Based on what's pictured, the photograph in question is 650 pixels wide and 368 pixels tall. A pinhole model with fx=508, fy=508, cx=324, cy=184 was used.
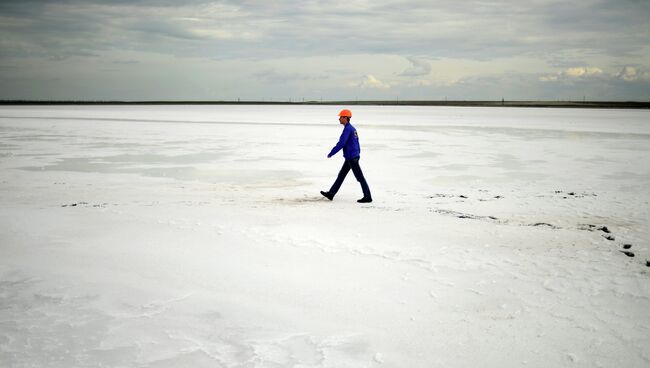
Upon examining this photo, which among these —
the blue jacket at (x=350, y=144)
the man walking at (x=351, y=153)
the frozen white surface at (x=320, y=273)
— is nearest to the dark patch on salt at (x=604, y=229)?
the frozen white surface at (x=320, y=273)

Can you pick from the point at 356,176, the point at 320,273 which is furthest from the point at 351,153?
the point at 320,273

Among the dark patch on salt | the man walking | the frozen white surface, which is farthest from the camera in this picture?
the man walking

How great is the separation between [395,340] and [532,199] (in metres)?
6.05

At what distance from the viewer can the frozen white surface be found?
3438 millimetres

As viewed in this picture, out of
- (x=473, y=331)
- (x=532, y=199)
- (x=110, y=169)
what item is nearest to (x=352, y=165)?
(x=532, y=199)

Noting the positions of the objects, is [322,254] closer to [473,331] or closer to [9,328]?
[473,331]

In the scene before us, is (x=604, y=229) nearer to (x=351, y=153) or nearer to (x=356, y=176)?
(x=356, y=176)

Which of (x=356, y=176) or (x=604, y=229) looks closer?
(x=604, y=229)

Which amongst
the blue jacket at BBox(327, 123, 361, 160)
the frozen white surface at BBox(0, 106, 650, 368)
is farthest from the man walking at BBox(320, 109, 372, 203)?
the frozen white surface at BBox(0, 106, 650, 368)

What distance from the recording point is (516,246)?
586 centimetres

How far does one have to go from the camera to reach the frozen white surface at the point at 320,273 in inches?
135

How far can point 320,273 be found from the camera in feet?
16.1

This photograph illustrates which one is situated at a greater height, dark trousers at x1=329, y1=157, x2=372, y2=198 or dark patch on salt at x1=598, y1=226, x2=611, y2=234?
dark trousers at x1=329, y1=157, x2=372, y2=198

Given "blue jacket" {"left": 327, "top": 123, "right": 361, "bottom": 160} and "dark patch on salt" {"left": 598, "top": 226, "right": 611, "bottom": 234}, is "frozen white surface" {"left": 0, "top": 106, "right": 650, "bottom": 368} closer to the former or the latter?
"dark patch on salt" {"left": 598, "top": 226, "right": 611, "bottom": 234}
